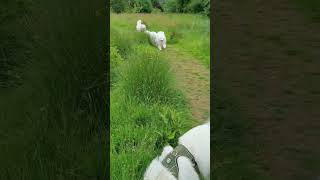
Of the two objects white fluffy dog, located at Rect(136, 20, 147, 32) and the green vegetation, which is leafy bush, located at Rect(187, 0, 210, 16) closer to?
the green vegetation

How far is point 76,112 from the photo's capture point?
2.87m

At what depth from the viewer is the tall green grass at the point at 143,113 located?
282 centimetres

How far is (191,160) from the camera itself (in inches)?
105

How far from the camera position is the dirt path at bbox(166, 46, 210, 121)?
2803 mm

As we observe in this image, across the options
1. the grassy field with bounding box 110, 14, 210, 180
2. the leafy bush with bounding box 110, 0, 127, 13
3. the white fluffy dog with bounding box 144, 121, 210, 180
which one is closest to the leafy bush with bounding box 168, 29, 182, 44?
the grassy field with bounding box 110, 14, 210, 180

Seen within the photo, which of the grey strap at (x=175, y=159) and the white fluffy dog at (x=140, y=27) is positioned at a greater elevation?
the white fluffy dog at (x=140, y=27)

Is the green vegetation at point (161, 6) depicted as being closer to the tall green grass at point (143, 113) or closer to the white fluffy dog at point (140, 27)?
the white fluffy dog at point (140, 27)
